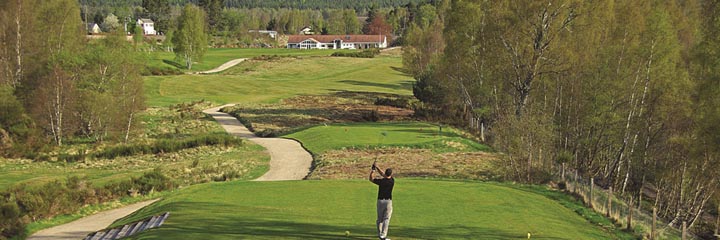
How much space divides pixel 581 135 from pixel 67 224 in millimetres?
31708

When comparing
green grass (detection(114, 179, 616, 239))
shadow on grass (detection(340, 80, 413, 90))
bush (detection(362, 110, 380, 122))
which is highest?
green grass (detection(114, 179, 616, 239))

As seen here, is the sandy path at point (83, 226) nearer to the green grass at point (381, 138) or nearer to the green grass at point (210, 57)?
the green grass at point (381, 138)

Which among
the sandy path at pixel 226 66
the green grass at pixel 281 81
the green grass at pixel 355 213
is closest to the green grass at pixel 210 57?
the sandy path at pixel 226 66

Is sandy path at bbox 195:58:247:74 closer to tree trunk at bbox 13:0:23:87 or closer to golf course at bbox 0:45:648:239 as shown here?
golf course at bbox 0:45:648:239

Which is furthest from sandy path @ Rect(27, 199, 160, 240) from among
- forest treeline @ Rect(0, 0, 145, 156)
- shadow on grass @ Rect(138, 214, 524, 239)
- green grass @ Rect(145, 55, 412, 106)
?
green grass @ Rect(145, 55, 412, 106)

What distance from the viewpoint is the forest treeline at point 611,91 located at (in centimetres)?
3400

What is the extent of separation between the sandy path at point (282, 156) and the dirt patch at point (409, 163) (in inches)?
45.6

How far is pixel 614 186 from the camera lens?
139 ft

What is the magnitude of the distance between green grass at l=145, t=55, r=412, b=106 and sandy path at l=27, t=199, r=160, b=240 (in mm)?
50711

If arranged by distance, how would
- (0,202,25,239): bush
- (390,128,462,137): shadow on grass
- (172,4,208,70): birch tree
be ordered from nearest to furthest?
(0,202,25,239): bush → (390,128,462,137): shadow on grass → (172,4,208,70): birch tree

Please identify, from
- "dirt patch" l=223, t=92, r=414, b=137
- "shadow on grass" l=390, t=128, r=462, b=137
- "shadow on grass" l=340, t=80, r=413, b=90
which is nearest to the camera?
"shadow on grass" l=390, t=128, r=462, b=137

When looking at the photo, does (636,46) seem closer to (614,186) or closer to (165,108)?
(614,186)

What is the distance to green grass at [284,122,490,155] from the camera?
48250 millimetres

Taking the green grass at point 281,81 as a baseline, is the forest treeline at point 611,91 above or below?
above
